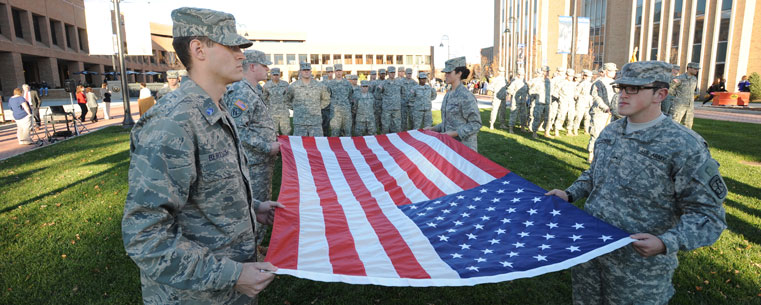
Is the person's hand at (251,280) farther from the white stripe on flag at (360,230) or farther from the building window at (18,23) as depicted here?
the building window at (18,23)

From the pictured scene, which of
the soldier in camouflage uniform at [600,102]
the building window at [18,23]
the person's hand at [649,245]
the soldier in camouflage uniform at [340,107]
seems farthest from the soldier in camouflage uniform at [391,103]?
the building window at [18,23]

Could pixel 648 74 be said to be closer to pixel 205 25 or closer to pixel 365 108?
pixel 205 25

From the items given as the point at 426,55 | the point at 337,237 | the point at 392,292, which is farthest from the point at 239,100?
the point at 426,55

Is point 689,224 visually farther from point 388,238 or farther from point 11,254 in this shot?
point 11,254

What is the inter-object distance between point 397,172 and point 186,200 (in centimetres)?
302

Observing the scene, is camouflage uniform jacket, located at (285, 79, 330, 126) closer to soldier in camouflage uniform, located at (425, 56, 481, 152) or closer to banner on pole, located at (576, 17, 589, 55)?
soldier in camouflage uniform, located at (425, 56, 481, 152)

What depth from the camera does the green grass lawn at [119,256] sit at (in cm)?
409

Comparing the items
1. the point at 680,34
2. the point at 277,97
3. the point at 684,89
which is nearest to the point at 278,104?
the point at 277,97

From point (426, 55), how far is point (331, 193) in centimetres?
9509

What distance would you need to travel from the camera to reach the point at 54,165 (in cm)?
1015

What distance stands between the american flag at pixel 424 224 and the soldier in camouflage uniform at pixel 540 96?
31.9ft

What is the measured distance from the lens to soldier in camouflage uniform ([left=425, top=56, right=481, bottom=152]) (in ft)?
17.5

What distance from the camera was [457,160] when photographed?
4480 millimetres

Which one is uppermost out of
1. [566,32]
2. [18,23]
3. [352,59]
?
[18,23]
